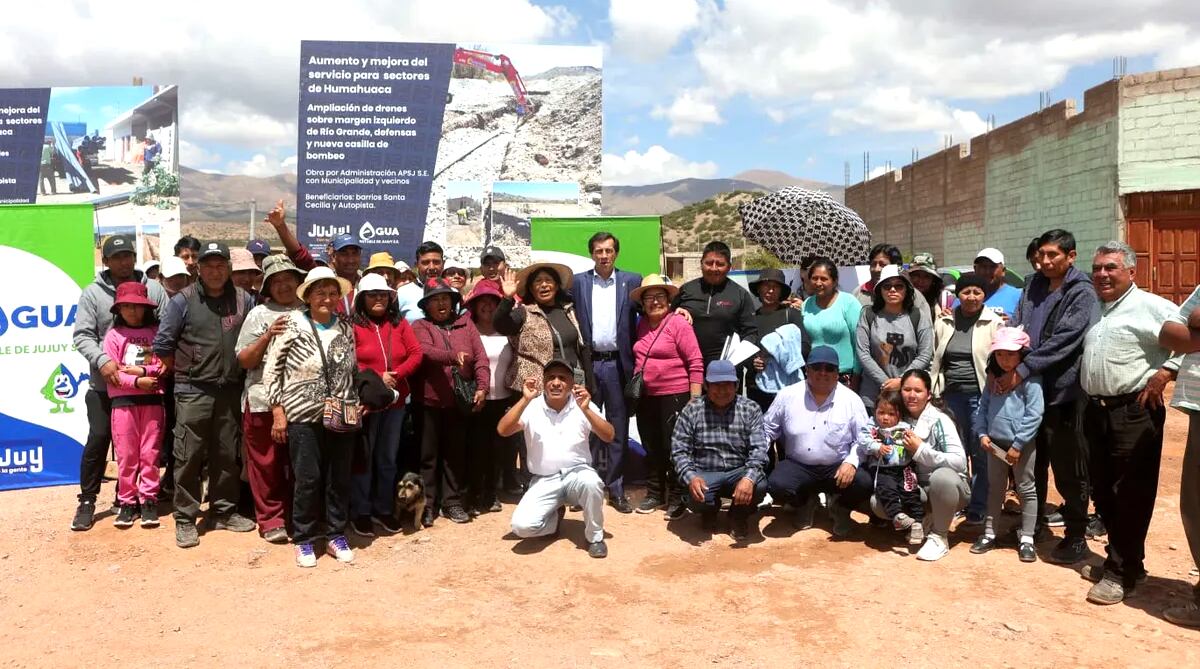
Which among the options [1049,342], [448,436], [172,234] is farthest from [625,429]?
[172,234]

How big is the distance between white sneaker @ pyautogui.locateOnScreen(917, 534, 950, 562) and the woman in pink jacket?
1576 mm

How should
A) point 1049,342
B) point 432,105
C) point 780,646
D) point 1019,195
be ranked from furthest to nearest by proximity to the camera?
point 1019,195 < point 432,105 < point 1049,342 < point 780,646

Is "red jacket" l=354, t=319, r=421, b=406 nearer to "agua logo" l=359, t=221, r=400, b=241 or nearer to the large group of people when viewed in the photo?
the large group of people

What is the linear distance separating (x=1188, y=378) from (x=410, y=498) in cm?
442

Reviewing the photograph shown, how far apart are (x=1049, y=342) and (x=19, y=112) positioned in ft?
56.8

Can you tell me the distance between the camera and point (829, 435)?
5277 mm

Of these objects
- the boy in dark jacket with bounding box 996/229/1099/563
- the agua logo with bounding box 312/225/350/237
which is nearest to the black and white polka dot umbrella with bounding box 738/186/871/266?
the boy in dark jacket with bounding box 996/229/1099/563

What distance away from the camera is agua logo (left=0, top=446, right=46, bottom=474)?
21.2ft

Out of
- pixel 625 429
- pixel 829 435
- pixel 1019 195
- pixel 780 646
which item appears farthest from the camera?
pixel 1019 195

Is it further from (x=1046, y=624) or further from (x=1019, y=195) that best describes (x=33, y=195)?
(x=1019, y=195)

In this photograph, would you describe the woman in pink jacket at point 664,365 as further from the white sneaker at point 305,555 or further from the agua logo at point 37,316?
the agua logo at point 37,316

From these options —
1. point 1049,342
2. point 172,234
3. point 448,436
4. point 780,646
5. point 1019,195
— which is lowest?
point 780,646

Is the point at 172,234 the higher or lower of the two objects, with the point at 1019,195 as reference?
lower

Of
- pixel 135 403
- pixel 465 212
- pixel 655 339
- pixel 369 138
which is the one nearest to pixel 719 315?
pixel 655 339
